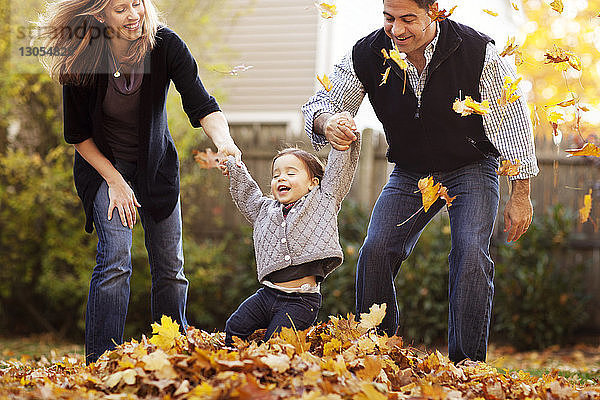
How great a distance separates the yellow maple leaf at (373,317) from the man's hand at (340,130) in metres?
0.73

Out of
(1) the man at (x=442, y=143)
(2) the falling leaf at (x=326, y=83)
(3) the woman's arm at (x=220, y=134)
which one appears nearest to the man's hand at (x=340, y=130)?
(1) the man at (x=442, y=143)

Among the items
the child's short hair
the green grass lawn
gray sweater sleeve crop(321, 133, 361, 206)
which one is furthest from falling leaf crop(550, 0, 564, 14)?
the green grass lawn

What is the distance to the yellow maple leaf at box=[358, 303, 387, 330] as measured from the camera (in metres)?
2.91

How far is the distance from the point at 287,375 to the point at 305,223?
989 millimetres

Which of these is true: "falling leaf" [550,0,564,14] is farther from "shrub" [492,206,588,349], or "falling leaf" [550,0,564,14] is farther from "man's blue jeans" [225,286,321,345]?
"shrub" [492,206,588,349]

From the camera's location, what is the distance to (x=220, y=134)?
3.29 m

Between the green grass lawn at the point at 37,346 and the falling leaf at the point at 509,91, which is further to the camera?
the green grass lawn at the point at 37,346

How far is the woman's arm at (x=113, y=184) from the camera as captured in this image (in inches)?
123

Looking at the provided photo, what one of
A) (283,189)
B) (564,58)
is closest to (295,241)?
(283,189)

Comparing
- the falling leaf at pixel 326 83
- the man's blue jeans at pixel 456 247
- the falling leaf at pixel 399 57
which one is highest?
the falling leaf at pixel 399 57

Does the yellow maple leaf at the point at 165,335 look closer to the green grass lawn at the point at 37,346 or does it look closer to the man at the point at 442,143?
the man at the point at 442,143

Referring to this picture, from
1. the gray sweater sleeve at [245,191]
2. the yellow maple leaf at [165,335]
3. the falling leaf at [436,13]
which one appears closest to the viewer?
the yellow maple leaf at [165,335]

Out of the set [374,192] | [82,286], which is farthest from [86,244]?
[374,192]

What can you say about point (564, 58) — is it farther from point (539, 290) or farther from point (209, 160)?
point (539, 290)
